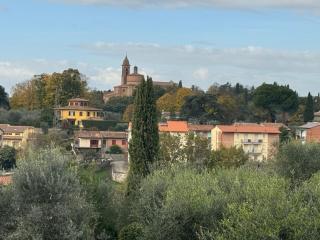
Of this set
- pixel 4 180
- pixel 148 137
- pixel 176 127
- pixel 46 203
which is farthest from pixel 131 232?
pixel 176 127

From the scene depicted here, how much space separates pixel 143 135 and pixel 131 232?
11325 mm

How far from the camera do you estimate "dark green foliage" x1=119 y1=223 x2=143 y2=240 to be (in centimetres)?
2330

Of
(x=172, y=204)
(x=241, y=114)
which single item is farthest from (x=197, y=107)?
(x=172, y=204)

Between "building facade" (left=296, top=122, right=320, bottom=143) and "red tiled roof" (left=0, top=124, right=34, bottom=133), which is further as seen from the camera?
"red tiled roof" (left=0, top=124, right=34, bottom=133)

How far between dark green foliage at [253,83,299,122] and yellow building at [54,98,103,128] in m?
21.4

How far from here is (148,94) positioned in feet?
116

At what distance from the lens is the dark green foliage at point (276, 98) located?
82.1 metres

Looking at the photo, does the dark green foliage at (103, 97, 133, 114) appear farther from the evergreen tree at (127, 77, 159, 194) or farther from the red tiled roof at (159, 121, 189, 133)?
the evergreen tree at (127, 77, 159, 194)

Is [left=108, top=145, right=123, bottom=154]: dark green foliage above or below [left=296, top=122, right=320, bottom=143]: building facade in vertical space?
below

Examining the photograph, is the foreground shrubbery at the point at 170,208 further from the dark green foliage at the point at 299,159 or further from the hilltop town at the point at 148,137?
the dark green foliage at the point at 299,159

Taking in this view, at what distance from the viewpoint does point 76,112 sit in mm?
84062

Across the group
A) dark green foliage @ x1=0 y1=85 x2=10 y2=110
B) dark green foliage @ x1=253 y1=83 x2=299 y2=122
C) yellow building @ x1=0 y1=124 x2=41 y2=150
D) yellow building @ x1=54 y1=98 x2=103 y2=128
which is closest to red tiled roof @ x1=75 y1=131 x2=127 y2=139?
yellow building @ x1=0 y1=124 x2=41 y2=150

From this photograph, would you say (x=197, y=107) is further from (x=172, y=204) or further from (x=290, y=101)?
(x=172, y=204)

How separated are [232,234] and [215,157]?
99.7 feet
